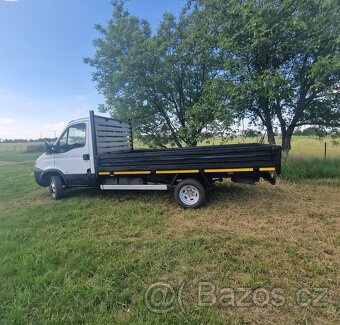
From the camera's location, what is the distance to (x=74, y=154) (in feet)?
20.4

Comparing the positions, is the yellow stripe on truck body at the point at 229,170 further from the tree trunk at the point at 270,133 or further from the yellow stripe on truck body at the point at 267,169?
the tree trunk at the point at 270,133

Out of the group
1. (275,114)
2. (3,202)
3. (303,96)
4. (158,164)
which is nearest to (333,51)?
(303,96)

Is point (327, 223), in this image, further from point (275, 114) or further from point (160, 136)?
point (160, 136)

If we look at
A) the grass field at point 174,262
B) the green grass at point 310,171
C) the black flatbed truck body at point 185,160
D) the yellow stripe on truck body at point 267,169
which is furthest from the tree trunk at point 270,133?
the yellow stripe on truck body at point 267,169

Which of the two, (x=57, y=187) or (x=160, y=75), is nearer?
(x=57, y=187)

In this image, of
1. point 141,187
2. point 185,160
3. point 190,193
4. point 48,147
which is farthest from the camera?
point 48,147

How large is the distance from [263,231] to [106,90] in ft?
35.9

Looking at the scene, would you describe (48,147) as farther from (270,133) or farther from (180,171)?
(270,133)

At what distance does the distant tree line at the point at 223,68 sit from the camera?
7836 millimetres

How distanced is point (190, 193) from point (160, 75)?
7.63m

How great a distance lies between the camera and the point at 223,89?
29.7 ft

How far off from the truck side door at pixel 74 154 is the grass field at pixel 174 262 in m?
1.01

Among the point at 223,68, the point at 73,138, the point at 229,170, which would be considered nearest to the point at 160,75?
the point at 223,68

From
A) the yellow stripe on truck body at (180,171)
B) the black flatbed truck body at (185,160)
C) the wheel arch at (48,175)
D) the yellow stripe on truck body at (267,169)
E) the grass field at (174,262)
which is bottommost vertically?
the grass field at (174,262)
